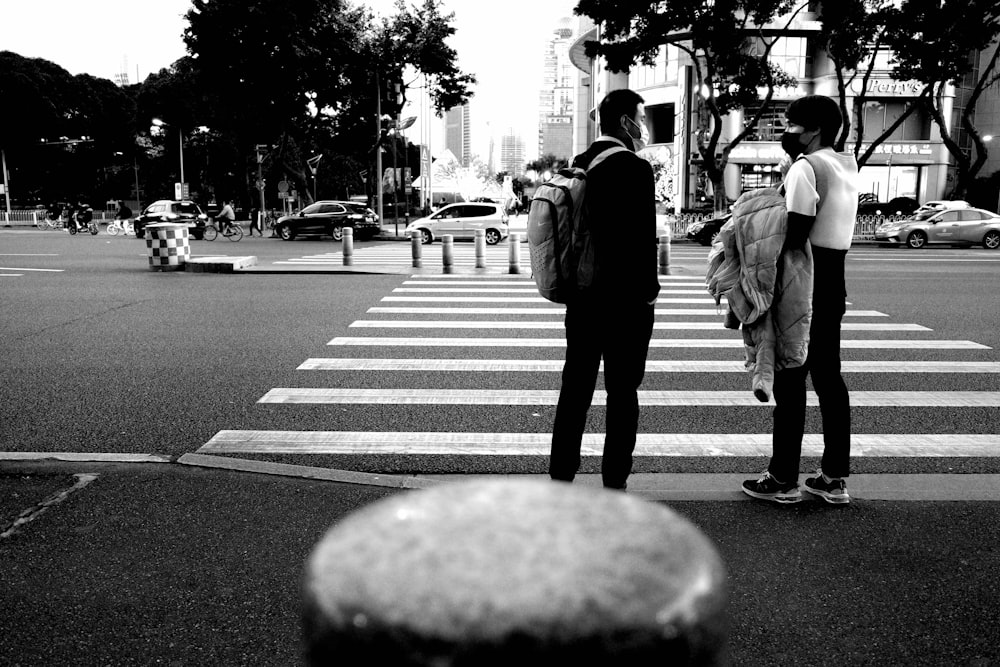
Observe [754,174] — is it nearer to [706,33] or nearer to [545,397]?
[706,33]

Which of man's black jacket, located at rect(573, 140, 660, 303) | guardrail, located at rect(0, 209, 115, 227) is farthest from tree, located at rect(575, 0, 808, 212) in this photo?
guardrail, located at rect(0, 209, 115, 227)

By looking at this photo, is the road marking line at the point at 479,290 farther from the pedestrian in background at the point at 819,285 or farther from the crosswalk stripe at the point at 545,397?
the pedestrian in background at the point at 819,285

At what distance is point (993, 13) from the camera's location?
3052cm

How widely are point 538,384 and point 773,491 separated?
9.60 feet

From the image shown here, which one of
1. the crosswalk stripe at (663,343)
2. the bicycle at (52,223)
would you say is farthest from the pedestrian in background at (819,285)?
the bicycle at (52,223)

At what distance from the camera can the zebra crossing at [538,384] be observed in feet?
17.4

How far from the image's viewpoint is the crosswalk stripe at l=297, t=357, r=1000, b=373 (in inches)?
298

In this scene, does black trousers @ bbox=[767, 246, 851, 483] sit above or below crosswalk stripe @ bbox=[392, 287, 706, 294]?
above

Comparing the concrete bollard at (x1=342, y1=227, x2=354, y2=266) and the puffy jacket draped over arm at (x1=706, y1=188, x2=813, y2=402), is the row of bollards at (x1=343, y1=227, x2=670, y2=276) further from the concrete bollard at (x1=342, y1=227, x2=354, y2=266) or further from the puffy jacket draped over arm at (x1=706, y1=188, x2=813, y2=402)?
the puffy jacket draped over arm at (x1=706, y1=188, x2=813, y2=402)

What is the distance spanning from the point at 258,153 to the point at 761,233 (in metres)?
45.2

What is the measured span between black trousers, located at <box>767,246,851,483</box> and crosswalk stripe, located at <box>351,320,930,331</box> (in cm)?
558

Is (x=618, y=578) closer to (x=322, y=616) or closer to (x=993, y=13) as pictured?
(x=322, y=616)

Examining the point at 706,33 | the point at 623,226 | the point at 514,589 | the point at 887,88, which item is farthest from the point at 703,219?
the point at 514,589

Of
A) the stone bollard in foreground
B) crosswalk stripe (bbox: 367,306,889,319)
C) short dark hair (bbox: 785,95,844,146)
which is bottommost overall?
crosswalk stripe (bbox: 367,306,889,319)
